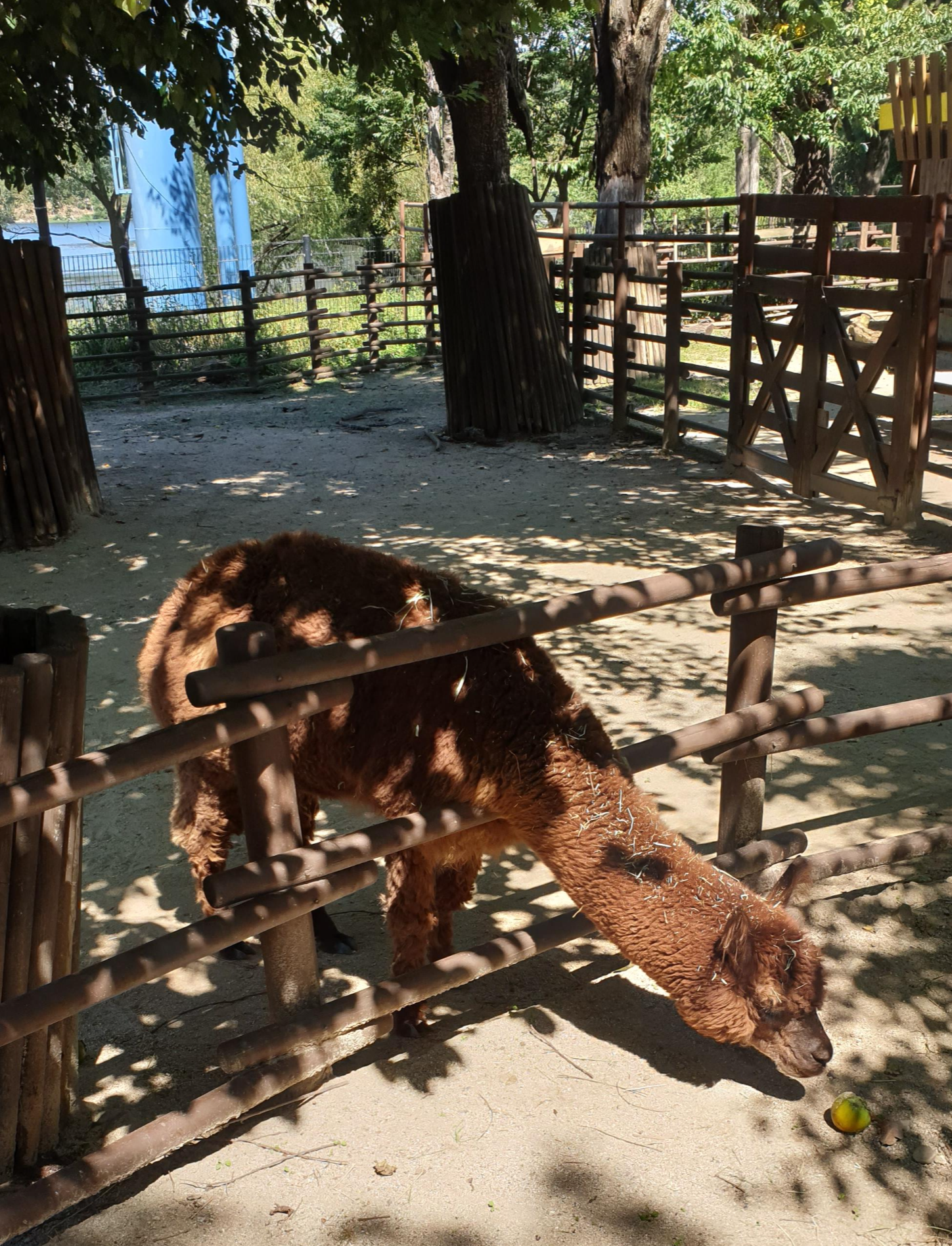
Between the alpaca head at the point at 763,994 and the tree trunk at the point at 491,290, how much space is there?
10.2 metres

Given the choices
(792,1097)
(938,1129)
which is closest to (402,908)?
(792,1097)

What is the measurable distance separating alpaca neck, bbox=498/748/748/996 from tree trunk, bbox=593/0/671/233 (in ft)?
40.9

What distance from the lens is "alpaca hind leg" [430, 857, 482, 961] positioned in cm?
335

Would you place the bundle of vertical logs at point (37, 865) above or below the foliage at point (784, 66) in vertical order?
below

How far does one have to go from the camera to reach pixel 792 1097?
2926mm

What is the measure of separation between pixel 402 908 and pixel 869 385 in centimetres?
683

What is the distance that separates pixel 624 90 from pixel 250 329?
6.74 meters

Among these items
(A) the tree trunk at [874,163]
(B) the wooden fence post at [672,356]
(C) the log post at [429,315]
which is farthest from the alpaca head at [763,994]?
(A) the tree trunk at [874,163]

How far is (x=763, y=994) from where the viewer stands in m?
2.58

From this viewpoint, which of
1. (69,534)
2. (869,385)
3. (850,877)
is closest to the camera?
(850,877)

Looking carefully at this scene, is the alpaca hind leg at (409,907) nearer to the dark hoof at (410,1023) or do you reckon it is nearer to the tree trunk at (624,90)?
the dark hoof at (410,1023)

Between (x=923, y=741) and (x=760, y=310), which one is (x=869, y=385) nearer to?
(x=760, y=310)

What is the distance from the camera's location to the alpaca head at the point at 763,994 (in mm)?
2578

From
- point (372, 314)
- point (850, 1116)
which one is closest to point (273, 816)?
point (850, 1116)
